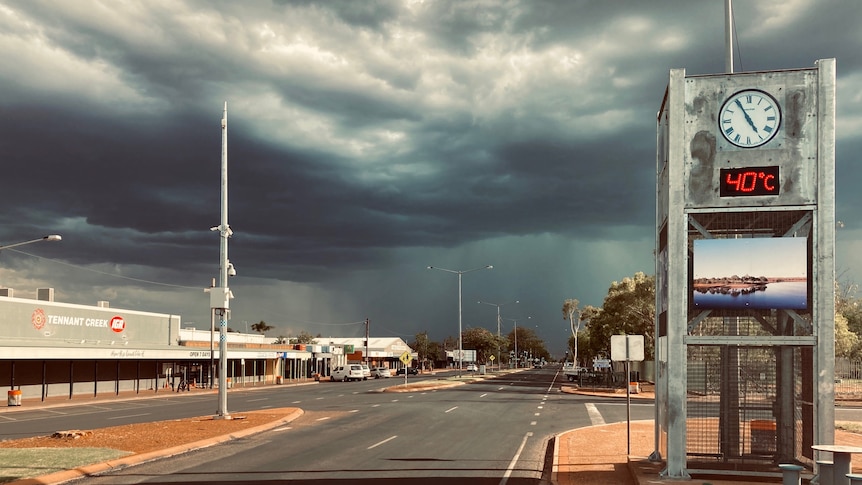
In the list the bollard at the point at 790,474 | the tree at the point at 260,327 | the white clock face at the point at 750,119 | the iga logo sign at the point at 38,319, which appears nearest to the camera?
the bollard at the point at 790,474

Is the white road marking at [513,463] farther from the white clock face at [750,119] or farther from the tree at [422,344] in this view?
the tree at [422,344]

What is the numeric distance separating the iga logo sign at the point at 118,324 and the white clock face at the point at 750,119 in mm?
57366

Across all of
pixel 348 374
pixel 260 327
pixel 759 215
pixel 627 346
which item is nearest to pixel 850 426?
pixel 627 346

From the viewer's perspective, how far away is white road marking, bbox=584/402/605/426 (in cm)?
3070

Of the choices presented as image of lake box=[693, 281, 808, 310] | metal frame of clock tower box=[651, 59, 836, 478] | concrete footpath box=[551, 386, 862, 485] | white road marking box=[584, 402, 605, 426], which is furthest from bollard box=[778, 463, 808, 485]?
white road marking box=[584, 402, 605, 426]

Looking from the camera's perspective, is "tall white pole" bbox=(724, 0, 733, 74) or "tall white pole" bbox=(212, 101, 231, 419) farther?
"tall white pole" bbox=(212, 101, 231, 419)

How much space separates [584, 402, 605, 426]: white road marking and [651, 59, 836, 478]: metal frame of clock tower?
44.5 feet

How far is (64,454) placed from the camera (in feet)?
63.8

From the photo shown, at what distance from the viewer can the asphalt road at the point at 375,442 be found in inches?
667

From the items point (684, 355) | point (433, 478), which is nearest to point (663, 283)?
point (684, 355)

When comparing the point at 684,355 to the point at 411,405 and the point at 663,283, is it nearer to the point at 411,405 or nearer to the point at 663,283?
the point at 663,283

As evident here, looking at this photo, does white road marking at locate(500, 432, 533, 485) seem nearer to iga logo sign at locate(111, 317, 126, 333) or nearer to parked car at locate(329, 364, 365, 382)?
iga logo sign at locate(111, 317, 126, 333)

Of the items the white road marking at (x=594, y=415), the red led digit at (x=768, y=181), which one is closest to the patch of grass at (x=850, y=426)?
Answer: the white road marking at (x=594, y=415)

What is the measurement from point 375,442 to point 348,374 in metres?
62.9
